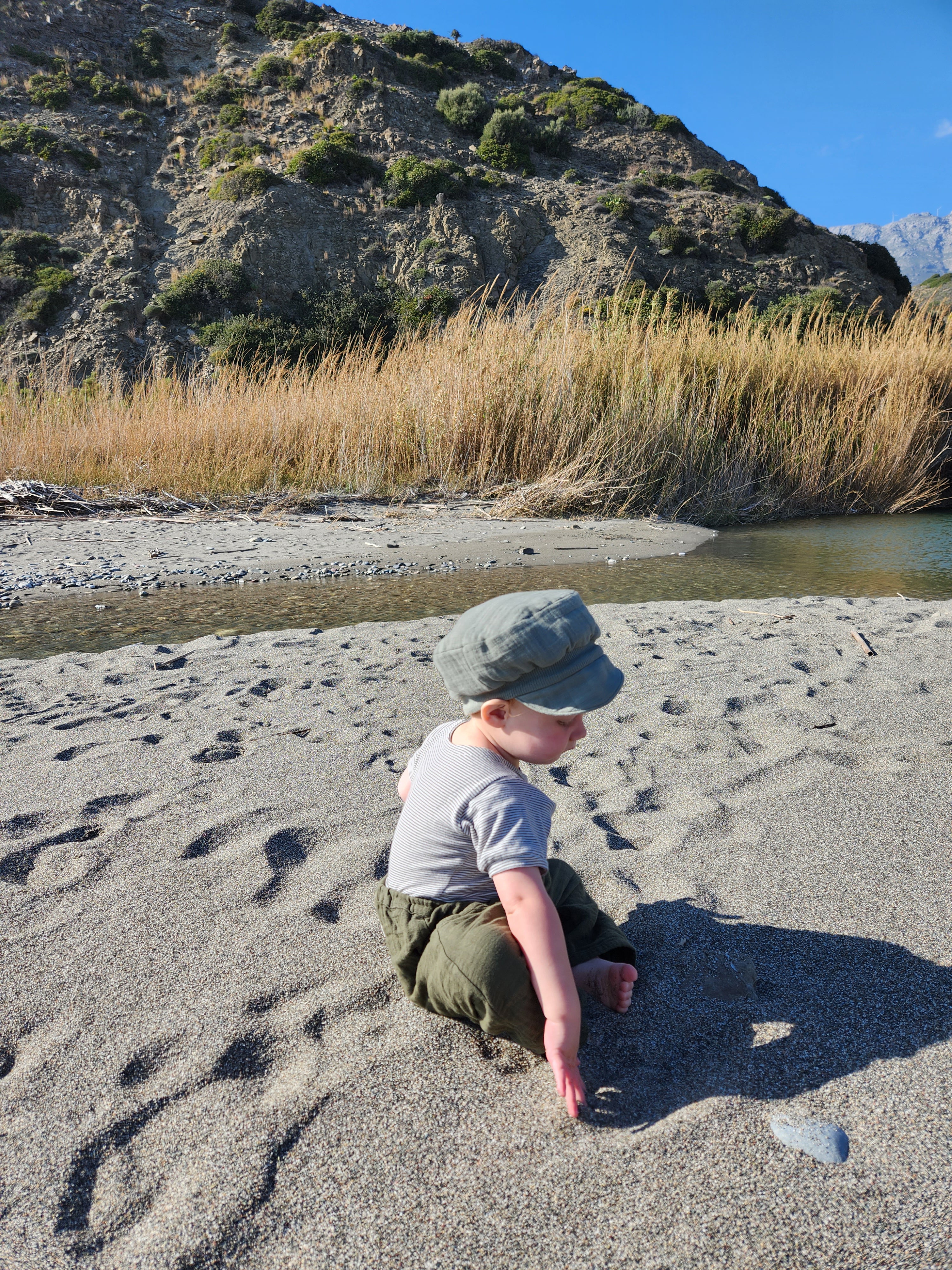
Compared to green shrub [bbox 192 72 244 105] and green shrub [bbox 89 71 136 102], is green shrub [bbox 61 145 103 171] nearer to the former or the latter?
green shrub [bbox 89 71 136 102]

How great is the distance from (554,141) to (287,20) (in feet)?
46.2

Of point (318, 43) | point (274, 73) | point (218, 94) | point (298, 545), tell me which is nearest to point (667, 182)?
point (318, 43)

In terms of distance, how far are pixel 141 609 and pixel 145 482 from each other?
4144 millimetres

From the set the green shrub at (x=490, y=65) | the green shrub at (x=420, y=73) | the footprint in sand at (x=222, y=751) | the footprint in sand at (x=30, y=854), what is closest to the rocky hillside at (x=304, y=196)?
the green shrub at (x=420, y=73)

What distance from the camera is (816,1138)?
1.17 metres

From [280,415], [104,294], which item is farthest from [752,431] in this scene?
[104,294]

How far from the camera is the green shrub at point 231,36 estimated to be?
3556cm

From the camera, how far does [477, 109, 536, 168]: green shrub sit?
32.2 metres

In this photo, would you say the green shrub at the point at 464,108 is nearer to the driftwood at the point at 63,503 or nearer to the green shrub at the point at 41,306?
the green shrub at the point at 41,306

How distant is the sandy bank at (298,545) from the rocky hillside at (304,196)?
17009 mm

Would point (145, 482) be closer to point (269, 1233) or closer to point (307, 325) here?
point (269, 1233)

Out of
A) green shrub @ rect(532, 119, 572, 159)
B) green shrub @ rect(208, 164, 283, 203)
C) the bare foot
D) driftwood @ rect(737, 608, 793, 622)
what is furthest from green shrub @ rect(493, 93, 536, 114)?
the bare foot

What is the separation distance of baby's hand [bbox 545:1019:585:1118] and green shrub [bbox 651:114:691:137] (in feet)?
139

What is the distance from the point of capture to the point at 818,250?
1190 inches
